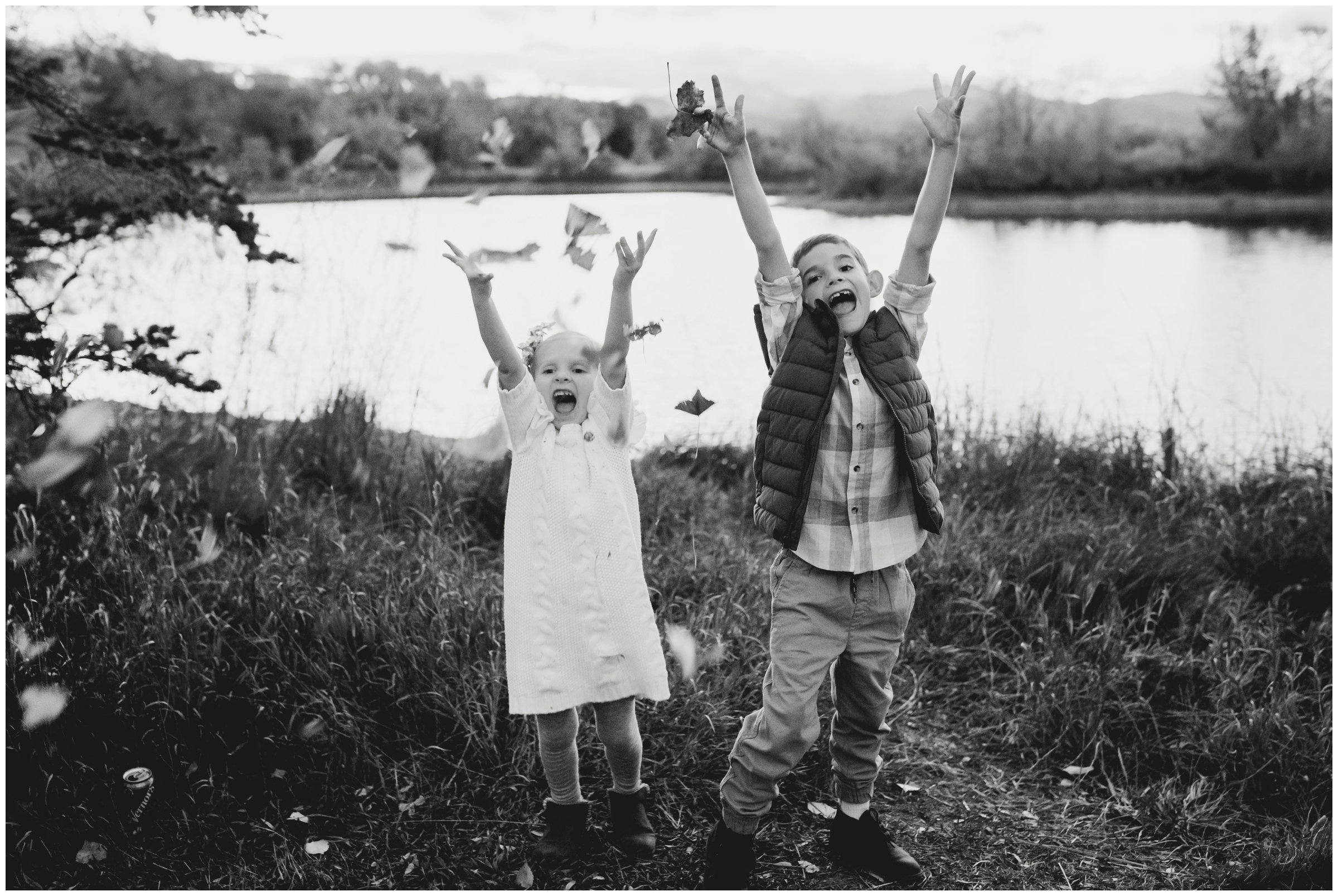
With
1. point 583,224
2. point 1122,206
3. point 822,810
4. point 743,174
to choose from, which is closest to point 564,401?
point 583,224

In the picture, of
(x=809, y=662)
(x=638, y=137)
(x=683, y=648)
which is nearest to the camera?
(x=809, y=662)

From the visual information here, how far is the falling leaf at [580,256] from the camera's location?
2.68 meters

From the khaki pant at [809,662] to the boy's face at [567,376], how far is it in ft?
1.92

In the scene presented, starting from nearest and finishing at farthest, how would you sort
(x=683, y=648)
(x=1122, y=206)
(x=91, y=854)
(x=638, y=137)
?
(x=91, y=854)
(x=683, y=648)
(x=638, y=137)
(x=1122, y=206)

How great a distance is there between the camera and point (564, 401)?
8.29 ft

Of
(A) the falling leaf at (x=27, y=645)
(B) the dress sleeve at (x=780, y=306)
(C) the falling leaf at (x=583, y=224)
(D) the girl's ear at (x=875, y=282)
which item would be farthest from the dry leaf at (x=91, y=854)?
(D) the girl's ear at (x=875, y=282)

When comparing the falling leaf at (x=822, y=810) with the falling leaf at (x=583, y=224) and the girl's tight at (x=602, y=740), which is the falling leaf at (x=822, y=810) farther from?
the falling leaf at (x=583, y=224)

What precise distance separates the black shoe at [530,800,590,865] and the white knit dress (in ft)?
1.05

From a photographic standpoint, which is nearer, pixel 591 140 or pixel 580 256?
pixel 580 256

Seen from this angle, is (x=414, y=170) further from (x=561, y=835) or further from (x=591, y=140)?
(x=561, y=835)

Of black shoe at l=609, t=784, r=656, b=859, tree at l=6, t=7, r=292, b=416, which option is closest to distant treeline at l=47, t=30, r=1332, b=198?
tree at l=6, t=7, r=292, b=416

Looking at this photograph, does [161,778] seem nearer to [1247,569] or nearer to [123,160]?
[123,160]

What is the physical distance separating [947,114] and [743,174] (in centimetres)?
47

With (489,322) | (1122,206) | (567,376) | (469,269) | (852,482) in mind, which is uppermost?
(1122,206)
